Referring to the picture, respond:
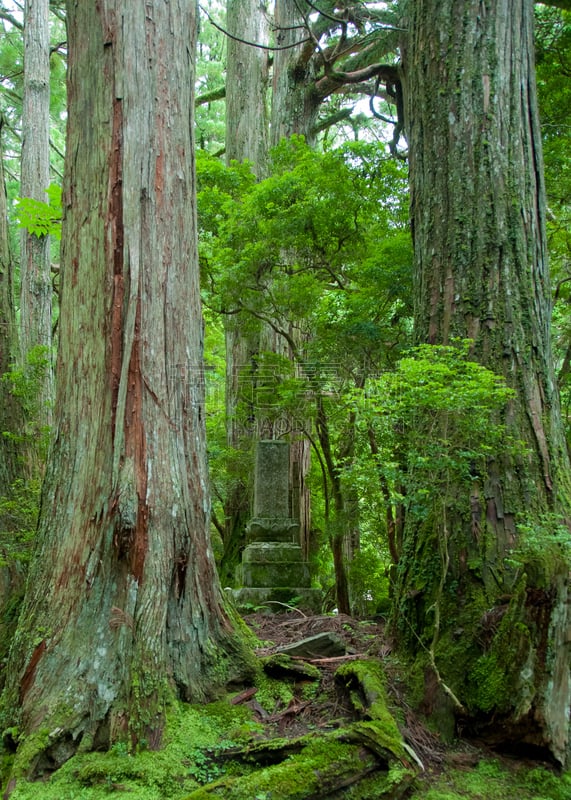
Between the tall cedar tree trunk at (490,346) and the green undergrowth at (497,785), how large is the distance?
0.12 meters

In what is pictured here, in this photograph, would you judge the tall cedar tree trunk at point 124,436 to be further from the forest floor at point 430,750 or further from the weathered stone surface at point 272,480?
the weathered stone surface at point 272,480

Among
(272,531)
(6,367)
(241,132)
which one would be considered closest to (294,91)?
(241,132)

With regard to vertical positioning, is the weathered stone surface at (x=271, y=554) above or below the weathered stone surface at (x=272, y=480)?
below

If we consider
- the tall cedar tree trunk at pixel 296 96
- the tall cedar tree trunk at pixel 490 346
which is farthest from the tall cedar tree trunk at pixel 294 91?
the tall cedar tree trunk at pixel 490 346

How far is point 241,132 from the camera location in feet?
38.1

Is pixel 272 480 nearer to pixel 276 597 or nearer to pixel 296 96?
pixel 276 597

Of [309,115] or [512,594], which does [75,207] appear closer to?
[512,594]

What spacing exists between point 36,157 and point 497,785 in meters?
12.1

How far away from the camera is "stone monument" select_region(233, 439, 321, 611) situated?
6.68 metres

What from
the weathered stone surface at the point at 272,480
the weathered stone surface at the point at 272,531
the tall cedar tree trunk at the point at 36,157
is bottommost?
the weathered stone surface at the point at 272,531

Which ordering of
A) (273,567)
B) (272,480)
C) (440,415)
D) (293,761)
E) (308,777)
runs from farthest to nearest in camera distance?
(272,480) < (273,567) < (440,415) < (293,761) < (308,777)

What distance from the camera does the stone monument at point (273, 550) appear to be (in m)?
6.68

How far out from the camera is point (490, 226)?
12.7 feet

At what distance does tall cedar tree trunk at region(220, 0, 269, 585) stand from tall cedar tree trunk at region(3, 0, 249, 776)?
19.7 feet
